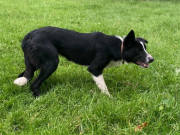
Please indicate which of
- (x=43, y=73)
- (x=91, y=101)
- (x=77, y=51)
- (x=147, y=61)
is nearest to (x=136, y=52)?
(x=147, y=61)

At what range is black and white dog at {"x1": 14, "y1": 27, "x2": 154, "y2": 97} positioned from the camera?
2907mm

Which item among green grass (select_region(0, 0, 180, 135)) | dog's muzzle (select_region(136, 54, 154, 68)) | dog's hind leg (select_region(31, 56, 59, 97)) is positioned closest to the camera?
green grass (select_region(0, 0, 180, 135))

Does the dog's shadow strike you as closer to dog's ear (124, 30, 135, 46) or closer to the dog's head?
the dog's head

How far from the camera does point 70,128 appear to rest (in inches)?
82.7

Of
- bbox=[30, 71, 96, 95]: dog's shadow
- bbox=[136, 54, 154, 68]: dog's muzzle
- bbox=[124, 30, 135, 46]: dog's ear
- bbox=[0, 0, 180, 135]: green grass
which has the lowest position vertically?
bbox=[30, 71, 96, 95]: dog's shadow

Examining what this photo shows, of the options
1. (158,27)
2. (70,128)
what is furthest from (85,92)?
(158,27)

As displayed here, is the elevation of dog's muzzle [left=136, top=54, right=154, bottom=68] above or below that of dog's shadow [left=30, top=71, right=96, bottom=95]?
above

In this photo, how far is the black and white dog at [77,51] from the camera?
2.91 m

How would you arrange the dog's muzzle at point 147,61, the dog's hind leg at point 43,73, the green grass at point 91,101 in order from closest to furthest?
the green grass at point 91,101 → the dog's hind leg at point 43,73 → the dog's muzzle at point 147,61

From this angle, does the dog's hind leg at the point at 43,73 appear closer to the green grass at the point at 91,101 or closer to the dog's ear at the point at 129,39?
the green grass at the point at 91,101

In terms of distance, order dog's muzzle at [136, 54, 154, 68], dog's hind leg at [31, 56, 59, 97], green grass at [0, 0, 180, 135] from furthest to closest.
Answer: dog's muzzle at [136, 54, 154, 68], dog's hind leg at [31, 56, 59, 97], green grass at [0, 0, 180, 135]

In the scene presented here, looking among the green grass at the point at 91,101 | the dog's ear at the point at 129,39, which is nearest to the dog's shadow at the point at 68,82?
the green grass at the point at 91,101

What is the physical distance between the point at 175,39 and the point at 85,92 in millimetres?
4042

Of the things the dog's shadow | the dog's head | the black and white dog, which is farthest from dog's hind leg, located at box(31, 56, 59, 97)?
the dog's head
